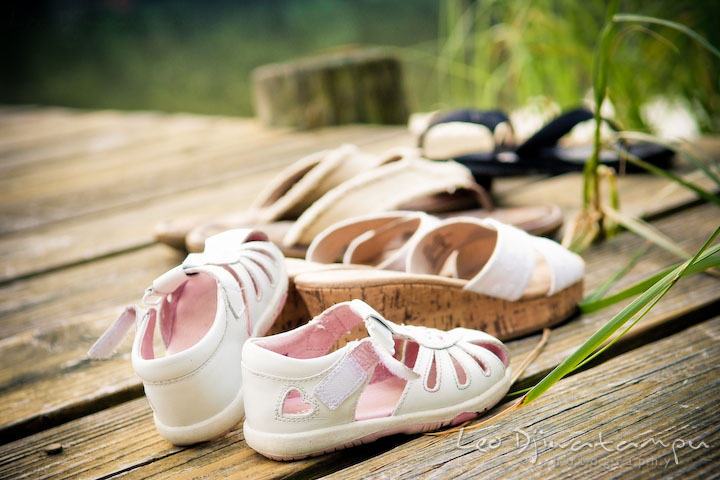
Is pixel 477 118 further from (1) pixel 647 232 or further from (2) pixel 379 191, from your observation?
(1) pixel 647 232

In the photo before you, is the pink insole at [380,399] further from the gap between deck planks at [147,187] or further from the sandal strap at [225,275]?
the gap between deck planks at [147,187]

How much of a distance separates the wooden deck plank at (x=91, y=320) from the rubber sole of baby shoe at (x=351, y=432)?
134mm

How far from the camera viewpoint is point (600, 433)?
25.5 inches

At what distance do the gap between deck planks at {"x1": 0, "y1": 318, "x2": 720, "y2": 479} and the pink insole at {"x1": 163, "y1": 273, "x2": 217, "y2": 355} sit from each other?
10 centimetres

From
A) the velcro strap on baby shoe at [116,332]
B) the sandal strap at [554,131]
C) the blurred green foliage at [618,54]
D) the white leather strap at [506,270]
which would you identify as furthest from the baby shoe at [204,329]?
the blurred green foliage at [618,54]

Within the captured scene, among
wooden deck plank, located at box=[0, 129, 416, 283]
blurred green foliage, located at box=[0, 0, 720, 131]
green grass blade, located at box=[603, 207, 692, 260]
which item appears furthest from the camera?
blurred green foliage, located at box=[0, 0, 720, 131]

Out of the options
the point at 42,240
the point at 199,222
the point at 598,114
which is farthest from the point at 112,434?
the point at 42,240

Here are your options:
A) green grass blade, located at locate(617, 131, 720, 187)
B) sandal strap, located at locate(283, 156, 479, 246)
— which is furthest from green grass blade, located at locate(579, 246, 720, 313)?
sandal strap, located at locate(283, 156, 479, 246)

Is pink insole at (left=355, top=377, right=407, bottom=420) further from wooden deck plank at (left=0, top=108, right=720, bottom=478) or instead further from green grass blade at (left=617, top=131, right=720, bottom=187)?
green grass blade at (left=617, top=131, right=720, bottom=187)

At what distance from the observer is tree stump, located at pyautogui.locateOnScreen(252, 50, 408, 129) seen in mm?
2486

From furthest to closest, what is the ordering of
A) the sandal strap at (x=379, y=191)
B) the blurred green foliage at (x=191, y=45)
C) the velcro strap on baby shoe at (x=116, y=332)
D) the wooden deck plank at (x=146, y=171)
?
the blurred green foliage at (x=191, y=45) < the wooden deck plank at (x=146, y=171) < the sandal strap at (x=379, y=191) < the velcro strap on baby shoe at (x=116, y=332)

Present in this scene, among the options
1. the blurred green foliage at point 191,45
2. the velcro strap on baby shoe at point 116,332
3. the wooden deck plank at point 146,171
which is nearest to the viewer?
the velcro strap on baby shoe at point 116,332

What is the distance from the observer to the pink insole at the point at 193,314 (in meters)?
0.83

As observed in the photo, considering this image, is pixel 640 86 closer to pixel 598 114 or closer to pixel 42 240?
pixel 598 114
